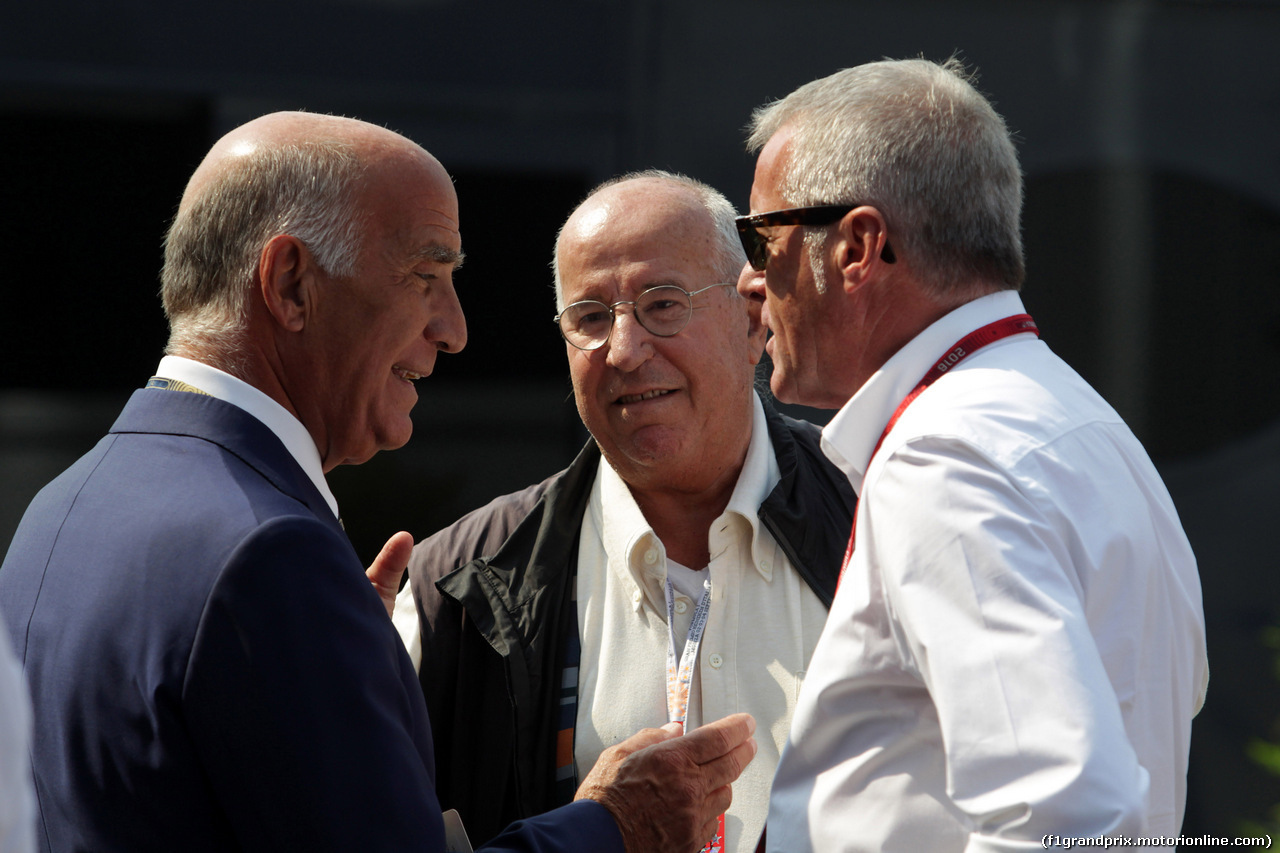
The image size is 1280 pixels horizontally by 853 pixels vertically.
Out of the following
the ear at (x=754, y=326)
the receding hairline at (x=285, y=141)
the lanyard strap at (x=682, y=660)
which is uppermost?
the receding hairline at (x=285, y=141)

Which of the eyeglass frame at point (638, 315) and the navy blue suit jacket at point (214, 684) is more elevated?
the eyeglass frame at point (638, 315)

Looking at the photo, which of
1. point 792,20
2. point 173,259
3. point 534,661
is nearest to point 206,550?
point 173,259

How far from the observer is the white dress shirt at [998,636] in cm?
121

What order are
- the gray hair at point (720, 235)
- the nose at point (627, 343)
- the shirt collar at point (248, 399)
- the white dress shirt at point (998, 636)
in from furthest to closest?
the gray hair at point (720, 235)
the nose at point (627, 343)
the shirt collar at point (248, 399)
the white dress shirt at point (998, 636)

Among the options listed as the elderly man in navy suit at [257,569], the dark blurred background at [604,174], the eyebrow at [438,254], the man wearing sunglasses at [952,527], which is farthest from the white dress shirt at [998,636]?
the dark blurred background at [604,174]

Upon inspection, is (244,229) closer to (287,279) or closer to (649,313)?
(287,279)

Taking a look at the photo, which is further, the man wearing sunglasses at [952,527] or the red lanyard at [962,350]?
the red lanyard at [962,350]

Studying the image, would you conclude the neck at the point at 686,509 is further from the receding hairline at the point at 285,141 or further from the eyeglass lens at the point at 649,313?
the receding hairline at the point at 285,141

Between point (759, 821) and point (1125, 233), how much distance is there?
317 centimetres

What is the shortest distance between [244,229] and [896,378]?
1.01 metres

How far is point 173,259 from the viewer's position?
5.57 ft

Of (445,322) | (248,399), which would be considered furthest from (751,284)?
(248,399)

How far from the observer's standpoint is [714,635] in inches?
96.4

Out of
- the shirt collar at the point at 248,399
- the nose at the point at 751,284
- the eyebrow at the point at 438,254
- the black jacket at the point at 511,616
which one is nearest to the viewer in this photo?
the shirt collar at the point at 248,399
